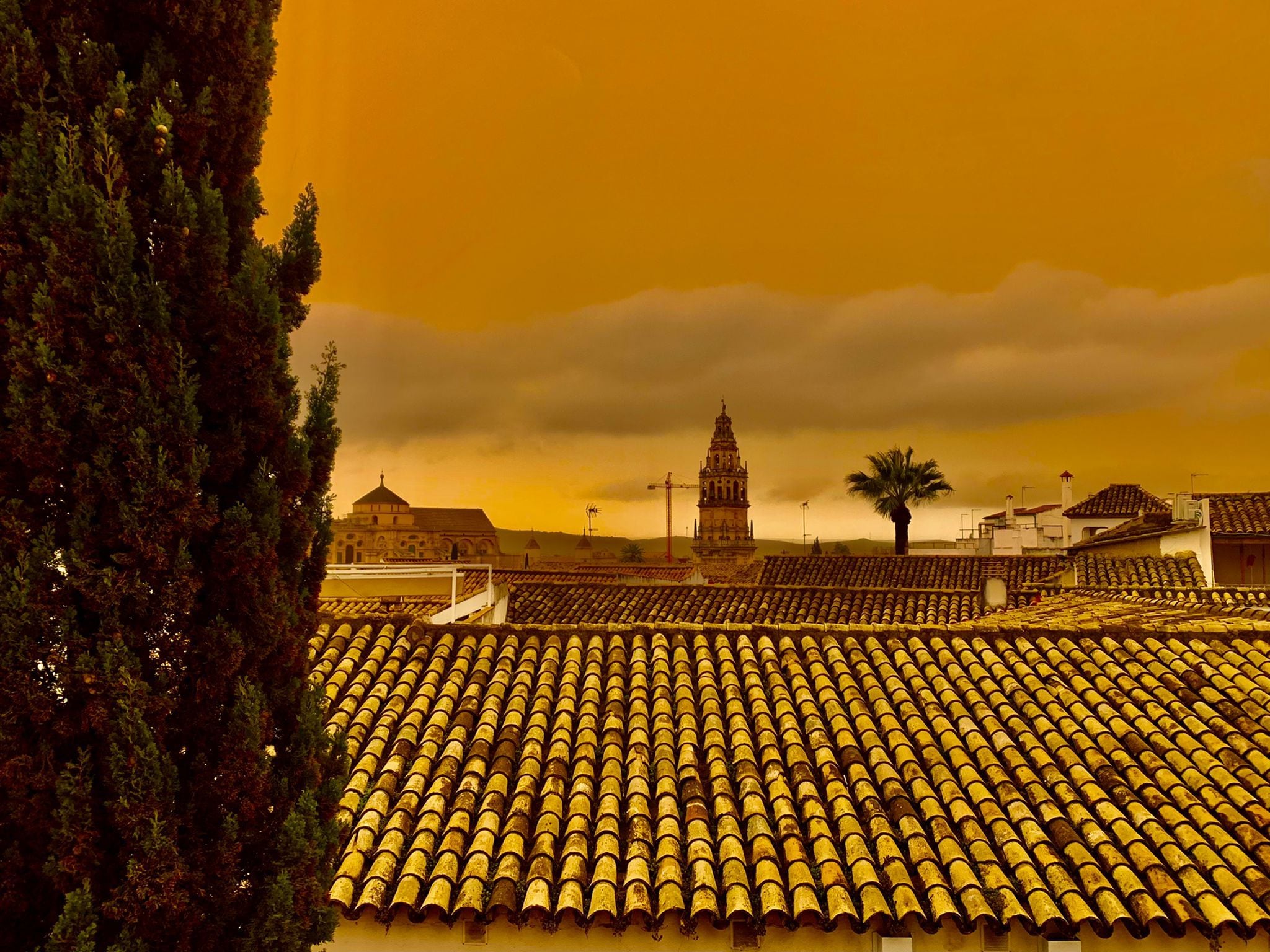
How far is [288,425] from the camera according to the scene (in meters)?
4.39

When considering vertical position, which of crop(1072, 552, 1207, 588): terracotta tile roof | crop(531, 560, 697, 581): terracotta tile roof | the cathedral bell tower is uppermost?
the cathedral bell tower

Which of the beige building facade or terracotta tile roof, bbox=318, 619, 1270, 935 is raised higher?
the beige building facade

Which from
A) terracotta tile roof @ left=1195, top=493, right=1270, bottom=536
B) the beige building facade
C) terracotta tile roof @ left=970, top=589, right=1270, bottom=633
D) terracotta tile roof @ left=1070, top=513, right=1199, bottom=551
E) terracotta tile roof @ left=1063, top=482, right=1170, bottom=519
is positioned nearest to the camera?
terracotta tile roof @ left=970, top=589, right=1270, bottom=633

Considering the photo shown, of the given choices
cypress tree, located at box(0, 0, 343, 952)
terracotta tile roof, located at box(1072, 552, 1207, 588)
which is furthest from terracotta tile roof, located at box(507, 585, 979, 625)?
cypress tree, located at box(0, 0, 343, 952)

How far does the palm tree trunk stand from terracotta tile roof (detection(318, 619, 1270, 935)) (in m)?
43.0

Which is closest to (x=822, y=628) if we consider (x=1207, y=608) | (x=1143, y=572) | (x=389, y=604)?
(x=1207, y=608)

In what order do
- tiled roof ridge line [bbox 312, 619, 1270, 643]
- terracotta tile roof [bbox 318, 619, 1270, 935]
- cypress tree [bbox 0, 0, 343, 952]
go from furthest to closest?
tiled roof ridge line [bbox 312, 619, 1270, 643], terracotta tile roof [bbox 318, 619, 1270, 935], cypress tree [bbox 0, 0, 343, 952]

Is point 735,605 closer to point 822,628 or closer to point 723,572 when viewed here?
point 822,628

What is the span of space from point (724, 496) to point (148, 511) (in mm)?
93183

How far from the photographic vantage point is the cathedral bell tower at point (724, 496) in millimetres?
93562

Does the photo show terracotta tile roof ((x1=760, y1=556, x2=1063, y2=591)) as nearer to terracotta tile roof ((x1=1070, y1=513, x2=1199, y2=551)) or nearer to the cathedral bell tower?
terracotta tile roof ((x1=1070, y1=513, x2=1199, y2=551))

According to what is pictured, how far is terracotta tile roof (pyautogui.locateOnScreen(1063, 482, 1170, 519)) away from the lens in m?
47.1

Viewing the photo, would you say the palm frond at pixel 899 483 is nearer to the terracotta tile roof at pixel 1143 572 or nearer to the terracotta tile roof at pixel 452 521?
the terracotta tile roof at pixel 1143 572

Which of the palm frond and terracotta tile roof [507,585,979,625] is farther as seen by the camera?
the palm frond
